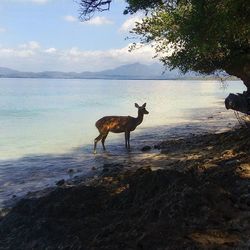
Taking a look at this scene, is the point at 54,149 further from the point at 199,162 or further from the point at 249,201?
the point at 249,201

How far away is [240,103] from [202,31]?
28.1ft

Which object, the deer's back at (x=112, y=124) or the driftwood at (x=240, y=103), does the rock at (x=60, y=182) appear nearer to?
the driftwood at (x=240, y=103)

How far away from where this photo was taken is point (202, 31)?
961cm

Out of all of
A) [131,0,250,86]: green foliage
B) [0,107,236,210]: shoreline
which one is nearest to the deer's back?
[0,107,236,210]: shoreline

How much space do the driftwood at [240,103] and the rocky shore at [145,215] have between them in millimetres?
5905

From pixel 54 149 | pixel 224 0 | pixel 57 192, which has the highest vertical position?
pixel 224 0

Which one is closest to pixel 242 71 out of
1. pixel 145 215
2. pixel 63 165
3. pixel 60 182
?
pixel 60 182

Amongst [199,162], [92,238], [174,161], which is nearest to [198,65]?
[174,161]

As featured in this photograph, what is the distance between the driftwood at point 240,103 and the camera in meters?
17.4

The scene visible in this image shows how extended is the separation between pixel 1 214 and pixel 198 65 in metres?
9.32

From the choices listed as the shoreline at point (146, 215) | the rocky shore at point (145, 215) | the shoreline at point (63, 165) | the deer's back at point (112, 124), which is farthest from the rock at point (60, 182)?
the deer's back at point (112, 124)

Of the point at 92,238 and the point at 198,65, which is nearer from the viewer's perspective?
the point at 92,238

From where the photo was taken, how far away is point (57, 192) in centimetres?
1091

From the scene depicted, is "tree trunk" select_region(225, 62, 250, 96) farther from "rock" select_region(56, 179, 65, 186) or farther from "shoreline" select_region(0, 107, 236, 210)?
"rock" select_region(56, 179, 65, 186)
